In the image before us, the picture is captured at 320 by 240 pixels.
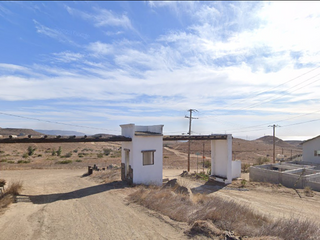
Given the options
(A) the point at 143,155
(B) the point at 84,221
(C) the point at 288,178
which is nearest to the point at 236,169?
(C) the point at 288,178

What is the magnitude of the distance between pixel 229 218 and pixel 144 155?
388 inches

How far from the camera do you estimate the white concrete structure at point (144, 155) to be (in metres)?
16.1

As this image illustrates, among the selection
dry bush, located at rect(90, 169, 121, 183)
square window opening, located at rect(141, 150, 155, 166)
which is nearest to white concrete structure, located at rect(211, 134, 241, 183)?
square window opening, located at rect(141, 150, 155, 166)

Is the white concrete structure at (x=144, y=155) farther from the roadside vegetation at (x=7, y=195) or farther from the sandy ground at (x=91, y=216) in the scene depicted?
the roadside vegetation at (x=7, y=195)

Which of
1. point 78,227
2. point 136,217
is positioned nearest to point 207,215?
point 136,217

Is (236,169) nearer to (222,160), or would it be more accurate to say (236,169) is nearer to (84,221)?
(222,160)

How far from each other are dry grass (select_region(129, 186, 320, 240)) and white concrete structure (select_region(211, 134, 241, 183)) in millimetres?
11154

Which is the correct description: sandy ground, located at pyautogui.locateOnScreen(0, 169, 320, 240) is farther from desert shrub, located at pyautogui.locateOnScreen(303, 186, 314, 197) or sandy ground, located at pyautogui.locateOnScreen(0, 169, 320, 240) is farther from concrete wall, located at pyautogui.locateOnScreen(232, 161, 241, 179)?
concrete wall, located at pyautogui.locateOnScreen(232, 161, 241, 179)

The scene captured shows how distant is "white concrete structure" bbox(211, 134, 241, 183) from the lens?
68.1ft

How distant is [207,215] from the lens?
785 centimetres

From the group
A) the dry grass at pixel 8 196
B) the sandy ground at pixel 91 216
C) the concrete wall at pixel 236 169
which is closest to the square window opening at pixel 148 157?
the sandy ground at pixel 91 216

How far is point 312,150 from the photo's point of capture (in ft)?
101

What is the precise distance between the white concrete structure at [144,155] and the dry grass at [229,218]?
5.08 meters

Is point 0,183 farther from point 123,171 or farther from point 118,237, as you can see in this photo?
point 118,237
